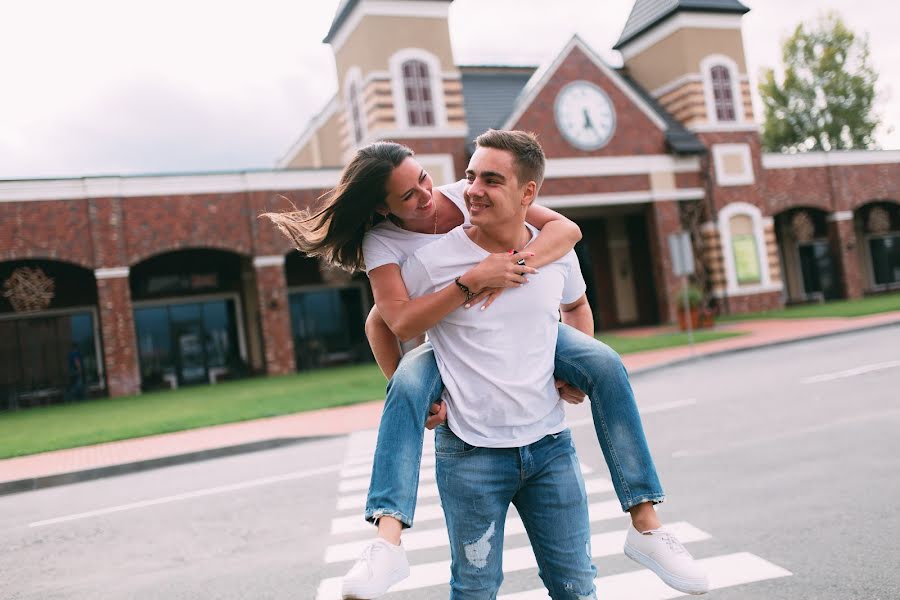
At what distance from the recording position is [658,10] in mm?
29391

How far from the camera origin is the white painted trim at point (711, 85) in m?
28.7

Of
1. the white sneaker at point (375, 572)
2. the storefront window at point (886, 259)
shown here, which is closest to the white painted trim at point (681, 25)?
the storefront window at point (886, 259)

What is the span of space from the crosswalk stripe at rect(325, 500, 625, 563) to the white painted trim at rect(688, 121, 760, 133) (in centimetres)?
2464

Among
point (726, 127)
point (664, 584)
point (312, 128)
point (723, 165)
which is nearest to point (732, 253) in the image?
point (723, 165)

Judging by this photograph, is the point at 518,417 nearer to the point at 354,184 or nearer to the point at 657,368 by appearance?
the point at 354,184

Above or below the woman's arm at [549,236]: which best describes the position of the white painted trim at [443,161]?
above

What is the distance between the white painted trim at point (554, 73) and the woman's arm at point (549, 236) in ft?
74.3

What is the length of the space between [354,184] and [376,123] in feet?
71.8

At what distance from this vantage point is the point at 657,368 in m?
15.6

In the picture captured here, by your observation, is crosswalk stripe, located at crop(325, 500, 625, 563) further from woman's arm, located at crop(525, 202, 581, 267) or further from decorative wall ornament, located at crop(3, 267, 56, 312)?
decorative wall ornament, located at crop(3, 267, 56, 312)

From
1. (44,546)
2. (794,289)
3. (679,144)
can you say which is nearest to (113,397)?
(44,546)

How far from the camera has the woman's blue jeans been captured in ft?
8.14

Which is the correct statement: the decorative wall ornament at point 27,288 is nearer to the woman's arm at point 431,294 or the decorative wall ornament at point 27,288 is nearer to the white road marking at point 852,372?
the white road marking at point 852,372

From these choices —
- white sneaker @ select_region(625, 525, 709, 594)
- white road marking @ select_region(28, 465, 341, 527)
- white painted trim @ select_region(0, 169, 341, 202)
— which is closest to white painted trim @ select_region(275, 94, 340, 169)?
white painted trim @ select_region(0, 169, 341, 202)
